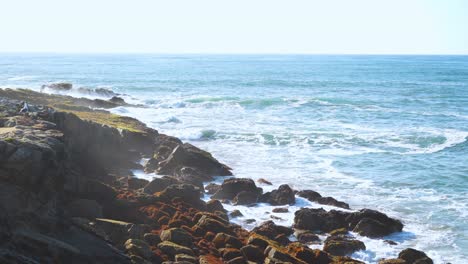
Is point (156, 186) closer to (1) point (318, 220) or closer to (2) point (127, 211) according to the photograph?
(2) point (127, 211)

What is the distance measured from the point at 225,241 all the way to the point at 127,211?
14.4ft

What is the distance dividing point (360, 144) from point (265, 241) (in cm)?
2525

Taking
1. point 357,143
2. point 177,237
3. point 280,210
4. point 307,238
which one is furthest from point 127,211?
point 357,143

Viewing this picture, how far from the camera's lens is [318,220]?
22.9 m

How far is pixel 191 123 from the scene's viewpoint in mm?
53469

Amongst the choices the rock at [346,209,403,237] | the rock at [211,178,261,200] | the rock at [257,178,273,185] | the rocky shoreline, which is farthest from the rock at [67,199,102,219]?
the rock at [257,178,273,185]

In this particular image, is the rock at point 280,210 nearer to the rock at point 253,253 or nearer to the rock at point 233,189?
the rock at point 233,189

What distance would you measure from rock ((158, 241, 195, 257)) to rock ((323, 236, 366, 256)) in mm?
6240

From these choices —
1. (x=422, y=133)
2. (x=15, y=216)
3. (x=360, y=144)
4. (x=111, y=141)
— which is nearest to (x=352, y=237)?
(x=15, y=216)

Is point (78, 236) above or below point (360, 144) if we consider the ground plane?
above

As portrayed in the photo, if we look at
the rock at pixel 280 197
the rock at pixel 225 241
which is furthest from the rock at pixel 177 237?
the rock at pixel 280 197

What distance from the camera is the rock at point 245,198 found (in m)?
26.2

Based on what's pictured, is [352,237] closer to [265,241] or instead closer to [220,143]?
[265,241]

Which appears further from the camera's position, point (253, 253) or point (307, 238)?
point (307, 238)
